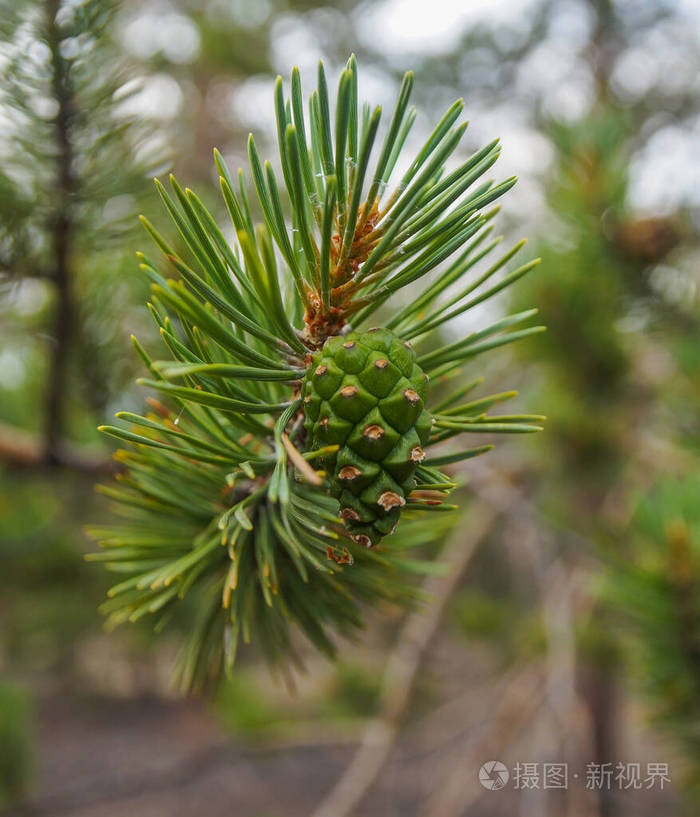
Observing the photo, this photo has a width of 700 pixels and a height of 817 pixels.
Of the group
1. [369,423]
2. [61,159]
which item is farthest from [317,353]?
[61,159]

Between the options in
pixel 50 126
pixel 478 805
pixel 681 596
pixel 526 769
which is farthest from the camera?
pixel 478 805

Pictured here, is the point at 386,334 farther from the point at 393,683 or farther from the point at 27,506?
the point at 27,506

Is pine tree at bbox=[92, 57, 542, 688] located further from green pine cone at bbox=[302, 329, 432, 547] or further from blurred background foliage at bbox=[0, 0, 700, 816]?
blurred background foliage at bbox=[0, 0, 700, 816]

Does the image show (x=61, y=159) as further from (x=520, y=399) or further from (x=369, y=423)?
(x=520, y=399)

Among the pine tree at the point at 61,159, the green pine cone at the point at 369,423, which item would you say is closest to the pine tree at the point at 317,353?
the green pine cone at the point at 369,423

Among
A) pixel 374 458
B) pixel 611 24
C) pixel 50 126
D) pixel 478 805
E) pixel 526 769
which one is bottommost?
pixel 478 805

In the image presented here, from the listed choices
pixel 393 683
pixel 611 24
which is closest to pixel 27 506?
pixel 393 683

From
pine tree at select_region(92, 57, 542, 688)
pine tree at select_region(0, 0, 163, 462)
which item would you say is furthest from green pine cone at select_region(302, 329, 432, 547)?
pine tree at select_region(0, 0, 163, 462)
